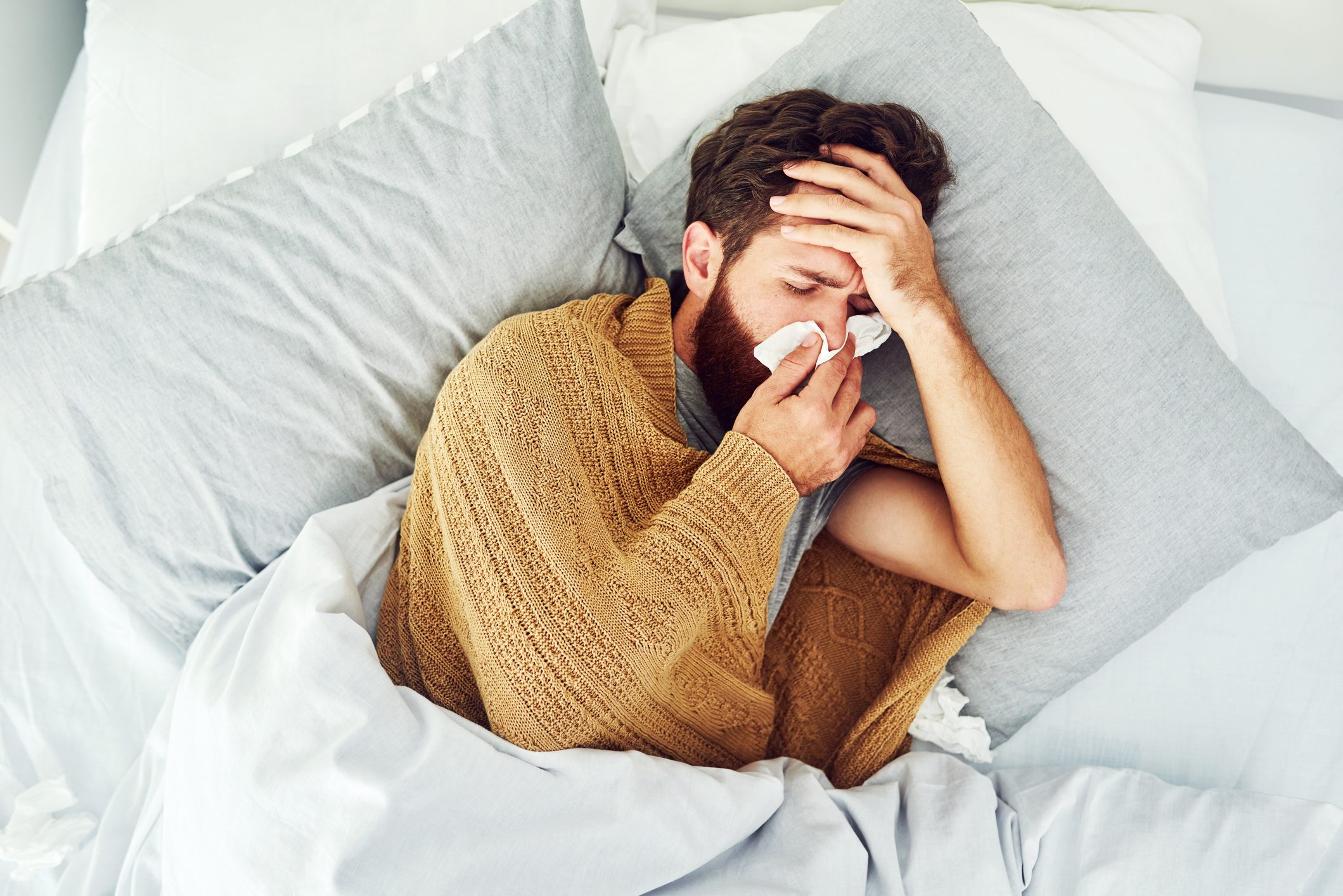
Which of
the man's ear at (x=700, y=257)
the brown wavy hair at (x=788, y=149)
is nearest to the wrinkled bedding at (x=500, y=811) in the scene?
the man's ear at (x=700, y=257)

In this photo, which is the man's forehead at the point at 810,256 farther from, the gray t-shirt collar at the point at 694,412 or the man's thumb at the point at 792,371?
the gray t-shirt collar at the point at 694,412

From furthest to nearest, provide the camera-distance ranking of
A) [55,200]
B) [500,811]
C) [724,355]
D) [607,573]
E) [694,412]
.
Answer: [55,200] < [694,412] < [724,355] < [607,573] < [500,811]

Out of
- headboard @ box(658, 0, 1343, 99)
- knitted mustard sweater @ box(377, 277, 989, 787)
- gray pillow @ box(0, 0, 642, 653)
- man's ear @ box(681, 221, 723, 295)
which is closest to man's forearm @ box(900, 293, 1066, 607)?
knitted mustard sweater @ box(377, 277, 989, 787)

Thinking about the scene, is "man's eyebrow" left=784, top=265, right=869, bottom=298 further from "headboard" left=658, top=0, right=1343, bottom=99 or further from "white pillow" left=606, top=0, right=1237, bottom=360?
"headboard" left=658, top=0, right=1343, bottom=99

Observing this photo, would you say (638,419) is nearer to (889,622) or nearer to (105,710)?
(889,622)

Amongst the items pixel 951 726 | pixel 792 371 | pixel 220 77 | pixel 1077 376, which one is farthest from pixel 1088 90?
pixel 220 77

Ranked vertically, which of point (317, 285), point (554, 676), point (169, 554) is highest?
point (317, 285)

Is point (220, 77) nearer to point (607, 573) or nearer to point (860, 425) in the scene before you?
point (607, 573)

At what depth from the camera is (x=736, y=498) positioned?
1109 millimetres

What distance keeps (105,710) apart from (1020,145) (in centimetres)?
163

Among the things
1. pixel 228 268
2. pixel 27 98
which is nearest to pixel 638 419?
pixel 228 268

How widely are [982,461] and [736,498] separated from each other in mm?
378

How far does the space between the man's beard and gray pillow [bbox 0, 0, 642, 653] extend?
254mm

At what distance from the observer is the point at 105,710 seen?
121cm
